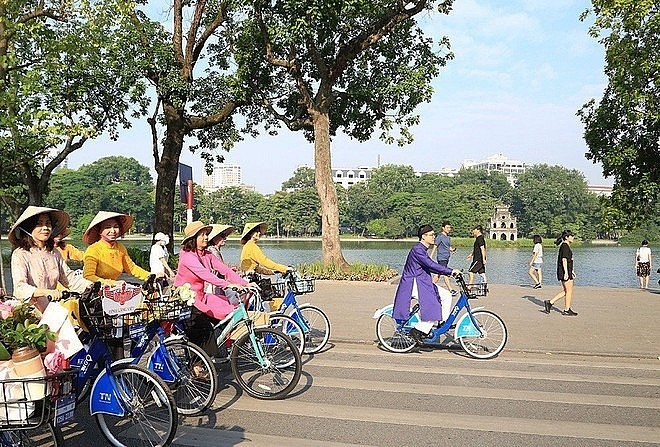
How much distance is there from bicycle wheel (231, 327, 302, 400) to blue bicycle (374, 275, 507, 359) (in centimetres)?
232

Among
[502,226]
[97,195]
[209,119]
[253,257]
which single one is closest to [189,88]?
[209,119]

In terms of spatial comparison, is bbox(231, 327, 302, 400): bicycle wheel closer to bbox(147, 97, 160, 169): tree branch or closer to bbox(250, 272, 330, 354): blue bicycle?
bbox(250, 272, 330, 354): blue bicycle

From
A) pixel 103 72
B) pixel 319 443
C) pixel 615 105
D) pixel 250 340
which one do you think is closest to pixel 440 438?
pixel 319 443

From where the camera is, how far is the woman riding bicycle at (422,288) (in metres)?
7.82

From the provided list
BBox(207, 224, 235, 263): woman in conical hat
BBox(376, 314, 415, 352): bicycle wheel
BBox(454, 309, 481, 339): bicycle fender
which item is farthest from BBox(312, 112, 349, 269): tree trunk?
BBox(454, 309, 481, 339): bicycle fender

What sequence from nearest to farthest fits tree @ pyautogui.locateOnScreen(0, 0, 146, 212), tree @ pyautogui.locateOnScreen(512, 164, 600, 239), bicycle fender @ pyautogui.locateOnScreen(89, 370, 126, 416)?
bicycle fender @ pyautogui.locateOnScreen(89, 370, 126, 416), tree @ pyautogui.locateOnScreen(0, 0, 146, 212), tree @ pyautogui.locateOnScreen(512, 164, 600, 239)

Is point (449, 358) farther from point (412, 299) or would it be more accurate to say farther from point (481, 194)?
point (481, 194)

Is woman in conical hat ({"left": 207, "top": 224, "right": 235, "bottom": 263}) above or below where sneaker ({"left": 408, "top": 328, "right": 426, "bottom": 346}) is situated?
above

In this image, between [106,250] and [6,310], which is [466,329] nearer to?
[106,250]

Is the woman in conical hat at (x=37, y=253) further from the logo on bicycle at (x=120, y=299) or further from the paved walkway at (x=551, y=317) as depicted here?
the paved walkway at (x=551, y=317)

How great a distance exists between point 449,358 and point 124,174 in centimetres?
7851

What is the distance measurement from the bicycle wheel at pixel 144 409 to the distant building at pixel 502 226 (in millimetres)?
74343

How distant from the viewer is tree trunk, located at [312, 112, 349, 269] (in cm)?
1948

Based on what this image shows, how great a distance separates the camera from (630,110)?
18406mm
